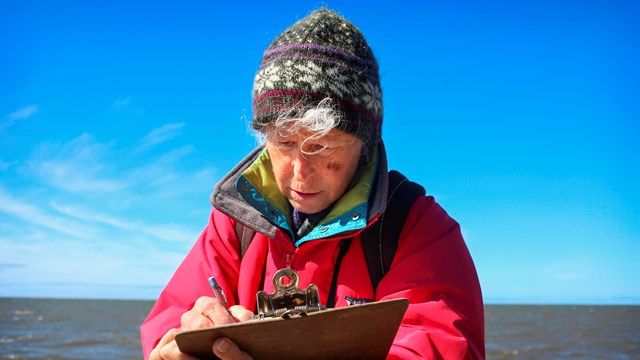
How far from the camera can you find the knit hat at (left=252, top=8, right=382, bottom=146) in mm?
2129

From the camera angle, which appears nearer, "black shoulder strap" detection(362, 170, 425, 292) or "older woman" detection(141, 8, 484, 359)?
"older woman" detection(141, 8, 484, 359)

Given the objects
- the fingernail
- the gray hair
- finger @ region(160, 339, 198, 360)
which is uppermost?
the gray hair

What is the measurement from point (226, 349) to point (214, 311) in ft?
0.85

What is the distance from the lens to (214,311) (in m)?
1.76

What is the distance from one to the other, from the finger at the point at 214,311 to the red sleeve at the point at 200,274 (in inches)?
14.1

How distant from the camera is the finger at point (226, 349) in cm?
152

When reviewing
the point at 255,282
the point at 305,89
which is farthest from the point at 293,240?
the point at 305,89

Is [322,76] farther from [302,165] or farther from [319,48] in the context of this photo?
[302,165]

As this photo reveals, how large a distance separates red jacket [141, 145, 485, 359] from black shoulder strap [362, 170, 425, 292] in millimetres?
23

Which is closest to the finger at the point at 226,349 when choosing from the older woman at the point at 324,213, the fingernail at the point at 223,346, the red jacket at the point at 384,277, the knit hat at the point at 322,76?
the fingernail at the point at 223,346

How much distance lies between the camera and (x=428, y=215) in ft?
7.14

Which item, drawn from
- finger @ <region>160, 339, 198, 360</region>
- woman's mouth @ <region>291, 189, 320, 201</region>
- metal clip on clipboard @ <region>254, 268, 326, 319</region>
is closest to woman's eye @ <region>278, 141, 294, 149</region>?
woman's mouth @ <region>291, 189, 320, 201</region>

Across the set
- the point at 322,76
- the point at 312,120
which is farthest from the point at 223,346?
the point at 322,76

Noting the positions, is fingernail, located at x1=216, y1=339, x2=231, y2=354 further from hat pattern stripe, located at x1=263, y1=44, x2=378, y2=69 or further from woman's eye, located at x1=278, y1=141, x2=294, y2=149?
hat pattern stripe, located at x1=263, y1=44, x2=378, y2=69
